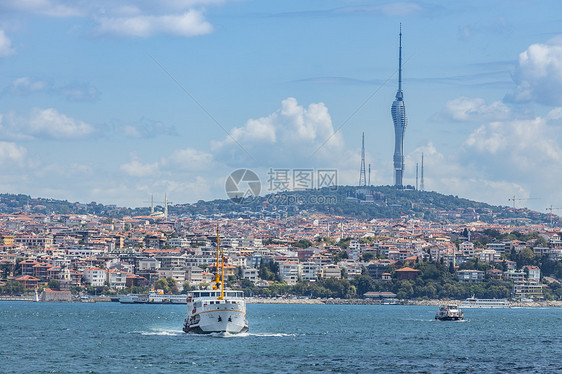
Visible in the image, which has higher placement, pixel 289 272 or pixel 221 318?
pixel 289 272

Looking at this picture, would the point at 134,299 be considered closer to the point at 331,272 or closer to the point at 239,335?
the point at 331,272

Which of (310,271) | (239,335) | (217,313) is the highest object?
(310,271)

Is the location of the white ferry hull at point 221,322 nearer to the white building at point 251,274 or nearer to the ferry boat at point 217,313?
the ferry boat at point 217,313

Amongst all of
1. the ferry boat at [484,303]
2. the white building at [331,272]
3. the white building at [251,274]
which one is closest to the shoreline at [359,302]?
the ferry boat at [484,303]

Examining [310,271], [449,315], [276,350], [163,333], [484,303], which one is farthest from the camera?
[310,271]

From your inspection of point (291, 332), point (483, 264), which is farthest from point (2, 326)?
point (483, 264)

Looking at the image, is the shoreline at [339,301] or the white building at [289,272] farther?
the white building at [289,272]

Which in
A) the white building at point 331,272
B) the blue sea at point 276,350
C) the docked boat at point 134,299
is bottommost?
the blue sea at point 276,350

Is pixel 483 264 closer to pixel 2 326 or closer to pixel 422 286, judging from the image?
pixel 422 286

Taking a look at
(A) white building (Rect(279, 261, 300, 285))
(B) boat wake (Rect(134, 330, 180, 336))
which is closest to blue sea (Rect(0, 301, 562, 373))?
(B) boat wake (Rect(134, 330, 180, 336))

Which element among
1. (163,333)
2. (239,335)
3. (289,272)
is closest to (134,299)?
(289,272)

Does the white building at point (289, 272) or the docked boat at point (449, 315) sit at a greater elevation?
the white building at point (289, 272)
